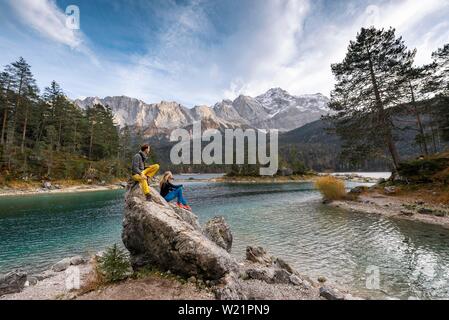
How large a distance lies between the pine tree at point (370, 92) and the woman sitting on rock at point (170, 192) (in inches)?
1372

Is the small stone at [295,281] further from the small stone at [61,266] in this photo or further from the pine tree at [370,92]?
the pine tree at [370,92]

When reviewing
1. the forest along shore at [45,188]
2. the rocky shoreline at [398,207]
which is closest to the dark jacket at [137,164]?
the rocky shoreline at [398,207]

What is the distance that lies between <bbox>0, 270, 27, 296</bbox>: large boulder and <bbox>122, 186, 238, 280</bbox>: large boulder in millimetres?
5524

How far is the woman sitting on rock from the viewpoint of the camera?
44.5ft

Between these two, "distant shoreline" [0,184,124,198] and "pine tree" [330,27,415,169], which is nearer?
"pine tree" [330,27,415,169]

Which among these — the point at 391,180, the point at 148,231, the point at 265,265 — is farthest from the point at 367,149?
the point at 148,231

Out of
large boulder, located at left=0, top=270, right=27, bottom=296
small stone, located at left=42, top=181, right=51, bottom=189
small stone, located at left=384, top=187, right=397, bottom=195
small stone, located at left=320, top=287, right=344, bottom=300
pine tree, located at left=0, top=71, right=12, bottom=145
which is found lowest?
large boulder, located at left=0, top=270, right=27, bottom=296

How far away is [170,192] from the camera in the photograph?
13711 millimetres

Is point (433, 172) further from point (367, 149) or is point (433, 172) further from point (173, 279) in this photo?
point (173, 279)

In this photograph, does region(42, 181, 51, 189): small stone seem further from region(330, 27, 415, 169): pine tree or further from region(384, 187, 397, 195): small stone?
region(384, 187, 397, 195): small stone

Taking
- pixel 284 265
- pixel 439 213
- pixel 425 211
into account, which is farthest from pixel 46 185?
pixel 439 213

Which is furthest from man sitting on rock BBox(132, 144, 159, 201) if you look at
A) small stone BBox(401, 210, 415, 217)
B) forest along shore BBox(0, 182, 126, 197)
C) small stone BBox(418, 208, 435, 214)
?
forest along shore BBox(0, 182, 126, 197)

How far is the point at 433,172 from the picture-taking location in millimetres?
31516

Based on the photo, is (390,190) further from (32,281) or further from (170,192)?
(32,281)
